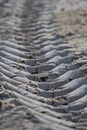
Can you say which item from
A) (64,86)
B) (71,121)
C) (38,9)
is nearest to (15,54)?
(64,86)

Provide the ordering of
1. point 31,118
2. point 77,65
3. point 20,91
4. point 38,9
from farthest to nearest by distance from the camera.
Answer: point 38,9 < point 77,65 < point 20,91 < point 31,118

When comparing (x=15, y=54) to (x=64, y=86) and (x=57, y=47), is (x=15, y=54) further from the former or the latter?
(x=64, y=86)

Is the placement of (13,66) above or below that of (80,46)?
below

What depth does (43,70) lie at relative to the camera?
4.54 metres

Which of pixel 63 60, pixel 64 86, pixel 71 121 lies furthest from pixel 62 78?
pixel 71 121

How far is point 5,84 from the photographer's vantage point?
12.4ft

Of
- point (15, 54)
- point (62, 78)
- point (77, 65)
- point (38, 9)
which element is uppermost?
point (38, 9)

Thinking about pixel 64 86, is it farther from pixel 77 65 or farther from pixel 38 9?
pixel 38 9

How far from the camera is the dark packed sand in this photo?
10.4 feet

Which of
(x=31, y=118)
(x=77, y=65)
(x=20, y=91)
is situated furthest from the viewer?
(x=77, y=65)

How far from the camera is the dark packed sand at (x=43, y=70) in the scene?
3.16 metres

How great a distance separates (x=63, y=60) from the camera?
471cm

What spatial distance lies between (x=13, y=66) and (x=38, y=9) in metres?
3.91

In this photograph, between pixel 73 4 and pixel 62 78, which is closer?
pixel 62 78
